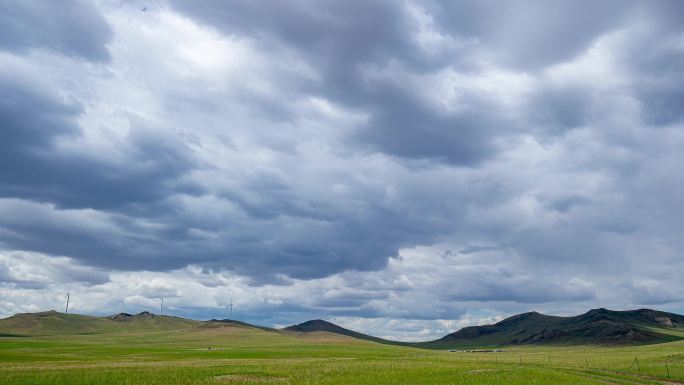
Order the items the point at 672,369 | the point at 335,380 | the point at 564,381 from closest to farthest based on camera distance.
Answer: the point at 564,381, the point at 335,380, the point at 672,369

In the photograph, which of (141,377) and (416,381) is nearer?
(416,381)

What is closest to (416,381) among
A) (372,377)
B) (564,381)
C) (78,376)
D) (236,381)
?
(372,377)

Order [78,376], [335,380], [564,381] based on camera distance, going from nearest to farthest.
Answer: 1. [564,381]
2. [335,380]
3. [78,376]

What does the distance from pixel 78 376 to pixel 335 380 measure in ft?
101

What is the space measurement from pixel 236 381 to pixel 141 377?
1208 cm

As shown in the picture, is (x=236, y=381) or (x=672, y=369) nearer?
(x=236, y=381)

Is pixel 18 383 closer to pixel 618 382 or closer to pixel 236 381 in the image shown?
pixel 236 381

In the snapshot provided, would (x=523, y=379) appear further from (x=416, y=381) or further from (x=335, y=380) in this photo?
(x=335, y=380)

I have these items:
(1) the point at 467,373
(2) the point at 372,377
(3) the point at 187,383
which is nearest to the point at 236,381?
(3) the point at 187,383

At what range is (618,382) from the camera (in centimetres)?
5878

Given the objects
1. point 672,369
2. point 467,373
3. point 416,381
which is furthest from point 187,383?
point 672,369

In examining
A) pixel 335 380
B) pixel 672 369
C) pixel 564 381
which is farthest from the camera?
pixel 672 369

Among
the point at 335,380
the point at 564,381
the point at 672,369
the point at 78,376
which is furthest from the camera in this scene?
the point at 672,369

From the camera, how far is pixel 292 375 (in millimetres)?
67562
